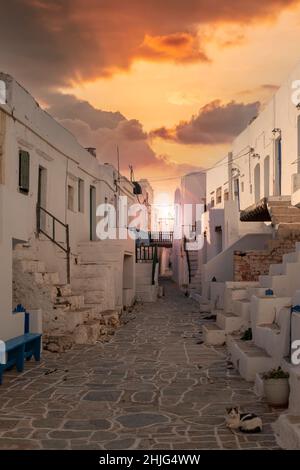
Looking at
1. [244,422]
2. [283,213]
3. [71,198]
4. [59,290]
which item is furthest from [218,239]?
[244,422]

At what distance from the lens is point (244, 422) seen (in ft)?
19.5

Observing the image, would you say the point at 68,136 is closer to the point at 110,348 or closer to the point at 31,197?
the point at 31,197

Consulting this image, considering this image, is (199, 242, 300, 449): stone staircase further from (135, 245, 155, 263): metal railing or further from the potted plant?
(135, 245, 155, 263): metal railing

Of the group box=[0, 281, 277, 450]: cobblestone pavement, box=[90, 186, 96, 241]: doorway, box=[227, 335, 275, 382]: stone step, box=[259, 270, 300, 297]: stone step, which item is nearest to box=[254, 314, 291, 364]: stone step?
box=[227, 335, 275, 382]: stone step

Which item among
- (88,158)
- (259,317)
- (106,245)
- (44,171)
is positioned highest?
(88,158)

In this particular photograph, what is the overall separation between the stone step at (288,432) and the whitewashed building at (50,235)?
5.42m

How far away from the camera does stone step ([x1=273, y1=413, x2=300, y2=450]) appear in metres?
5.04

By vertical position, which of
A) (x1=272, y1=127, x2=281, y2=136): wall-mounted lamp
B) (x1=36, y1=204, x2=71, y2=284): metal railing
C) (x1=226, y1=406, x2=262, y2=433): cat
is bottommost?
(x1=226, y1=406, x2=262, y2=433): cat

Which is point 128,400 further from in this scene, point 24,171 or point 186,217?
point 186,217

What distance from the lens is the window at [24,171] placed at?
13.3 metres

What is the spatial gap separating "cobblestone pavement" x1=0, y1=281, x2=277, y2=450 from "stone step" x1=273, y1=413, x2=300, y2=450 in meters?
0.14

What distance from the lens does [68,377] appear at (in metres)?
8.95
